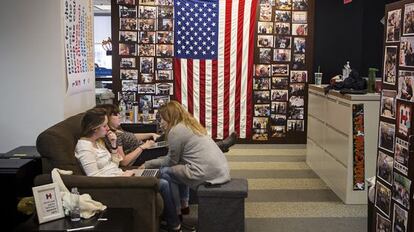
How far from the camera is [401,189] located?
3.11 m

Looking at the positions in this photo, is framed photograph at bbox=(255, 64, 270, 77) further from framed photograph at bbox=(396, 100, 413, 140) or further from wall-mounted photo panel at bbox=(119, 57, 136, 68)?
framed photograph at bbox=(396, 100, 413, 140)

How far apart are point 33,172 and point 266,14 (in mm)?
5256

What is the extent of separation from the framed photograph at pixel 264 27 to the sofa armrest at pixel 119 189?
17.0ft

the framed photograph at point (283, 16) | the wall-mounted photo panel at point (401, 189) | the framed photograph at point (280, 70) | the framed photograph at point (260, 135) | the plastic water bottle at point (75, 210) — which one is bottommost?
the framed photograph at point (260, 135)

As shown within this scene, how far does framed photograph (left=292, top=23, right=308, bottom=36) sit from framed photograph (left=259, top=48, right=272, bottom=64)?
51cm

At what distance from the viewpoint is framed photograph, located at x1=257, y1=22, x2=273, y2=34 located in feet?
26.4

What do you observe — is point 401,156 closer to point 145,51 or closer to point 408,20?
point 408,20

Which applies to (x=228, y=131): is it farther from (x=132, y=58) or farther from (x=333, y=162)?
(x=333, y=162)

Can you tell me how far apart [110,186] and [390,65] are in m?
2.06

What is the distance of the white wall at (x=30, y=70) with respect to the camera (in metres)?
4.21

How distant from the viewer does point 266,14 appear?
26.4 ft

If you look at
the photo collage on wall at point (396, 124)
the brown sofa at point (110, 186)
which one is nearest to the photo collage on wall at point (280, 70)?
the photo collage on wall at point (396, 124)

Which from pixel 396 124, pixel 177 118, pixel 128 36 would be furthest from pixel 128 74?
pixel 396 124

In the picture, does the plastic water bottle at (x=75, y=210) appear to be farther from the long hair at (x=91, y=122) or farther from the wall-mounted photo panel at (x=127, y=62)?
the wall-mounted photo panel at (x=127, y=62)
